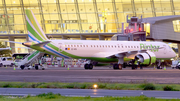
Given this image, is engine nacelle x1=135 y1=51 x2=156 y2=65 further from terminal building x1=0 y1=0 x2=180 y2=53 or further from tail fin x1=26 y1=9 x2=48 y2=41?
terminal building x1=0 y1=0 x2=180 y2=53

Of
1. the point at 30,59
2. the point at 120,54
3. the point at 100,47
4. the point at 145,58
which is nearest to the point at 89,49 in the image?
the point at 100,47

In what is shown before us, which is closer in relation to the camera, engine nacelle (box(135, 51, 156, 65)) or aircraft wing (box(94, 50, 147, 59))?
engine nacelle (box(135, 51, 156, 65))

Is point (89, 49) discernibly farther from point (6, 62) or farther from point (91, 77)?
point (6, 62)

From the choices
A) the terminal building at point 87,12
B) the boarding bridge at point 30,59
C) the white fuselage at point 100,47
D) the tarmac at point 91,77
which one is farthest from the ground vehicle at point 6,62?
the tarmac at point 91,77

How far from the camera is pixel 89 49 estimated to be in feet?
121

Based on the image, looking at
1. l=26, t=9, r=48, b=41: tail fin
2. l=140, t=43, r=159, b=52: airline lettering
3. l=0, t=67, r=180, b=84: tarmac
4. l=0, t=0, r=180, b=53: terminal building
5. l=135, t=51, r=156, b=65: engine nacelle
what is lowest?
l=0, t=67, r=180, b=84: tarmac

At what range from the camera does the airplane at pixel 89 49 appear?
34781 millimetres

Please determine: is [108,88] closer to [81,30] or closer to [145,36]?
[145,36]

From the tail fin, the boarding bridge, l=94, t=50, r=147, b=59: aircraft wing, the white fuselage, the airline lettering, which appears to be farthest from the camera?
the airline lettering

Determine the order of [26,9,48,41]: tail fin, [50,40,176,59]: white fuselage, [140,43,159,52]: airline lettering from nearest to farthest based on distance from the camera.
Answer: [26,9,48,41]: tail fin, [50,40,176,59]: white fuselage, [140,43,159,52]: airline lettering

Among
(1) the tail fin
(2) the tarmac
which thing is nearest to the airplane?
(1) the tail fin

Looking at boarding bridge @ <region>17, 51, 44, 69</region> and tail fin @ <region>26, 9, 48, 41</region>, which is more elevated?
tail fin @ <region>26, 9, 48, 41</region>

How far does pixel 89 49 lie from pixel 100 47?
1705mm

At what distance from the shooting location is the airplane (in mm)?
34781
